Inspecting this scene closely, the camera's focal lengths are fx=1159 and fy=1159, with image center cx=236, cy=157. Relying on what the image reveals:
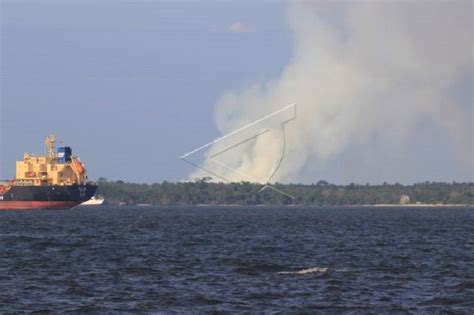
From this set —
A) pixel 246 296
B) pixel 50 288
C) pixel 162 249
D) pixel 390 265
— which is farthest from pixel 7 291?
pixel 162 249

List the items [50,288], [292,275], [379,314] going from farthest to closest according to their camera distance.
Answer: [292,275] → [50,288] → [379,314]

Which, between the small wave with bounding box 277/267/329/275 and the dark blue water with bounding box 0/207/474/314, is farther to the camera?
the small wave with bounding box 277/267/329/275

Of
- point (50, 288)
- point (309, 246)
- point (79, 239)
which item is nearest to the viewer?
point (50, 288)

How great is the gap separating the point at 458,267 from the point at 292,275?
1300cm

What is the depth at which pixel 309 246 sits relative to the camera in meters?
95.1

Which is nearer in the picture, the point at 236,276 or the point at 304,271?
the point at 236,276

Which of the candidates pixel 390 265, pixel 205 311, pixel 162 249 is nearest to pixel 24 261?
pixel 162 249

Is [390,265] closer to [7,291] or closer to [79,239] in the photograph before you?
[7,291]

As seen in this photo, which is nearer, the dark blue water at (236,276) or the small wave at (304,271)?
the dark blue water at (236,276)

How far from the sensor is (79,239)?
10625 centimetres

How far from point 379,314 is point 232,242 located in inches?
2120

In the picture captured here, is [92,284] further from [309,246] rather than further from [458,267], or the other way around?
[309,246]

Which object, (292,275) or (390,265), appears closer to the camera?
(292,275)

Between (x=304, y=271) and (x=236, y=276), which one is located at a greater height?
(x=304, y=271)
